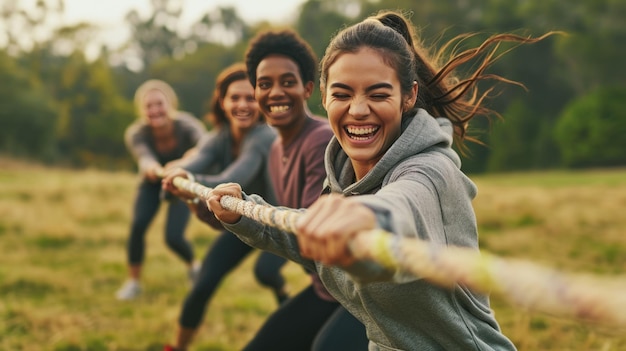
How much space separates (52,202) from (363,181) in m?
11.2

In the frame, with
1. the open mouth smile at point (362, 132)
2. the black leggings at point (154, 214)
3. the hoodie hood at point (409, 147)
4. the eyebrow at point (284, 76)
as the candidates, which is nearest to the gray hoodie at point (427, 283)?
the hoodie hood at point (409, 147)

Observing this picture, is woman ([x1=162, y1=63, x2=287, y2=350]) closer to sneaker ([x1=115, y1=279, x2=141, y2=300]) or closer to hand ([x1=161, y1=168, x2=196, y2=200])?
hand ([x1=161, y1=168, x2=196, y2=200])

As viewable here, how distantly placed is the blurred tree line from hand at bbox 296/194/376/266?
31655mm

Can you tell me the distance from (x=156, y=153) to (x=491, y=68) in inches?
1070

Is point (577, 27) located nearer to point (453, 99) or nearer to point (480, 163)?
point (480, 163)

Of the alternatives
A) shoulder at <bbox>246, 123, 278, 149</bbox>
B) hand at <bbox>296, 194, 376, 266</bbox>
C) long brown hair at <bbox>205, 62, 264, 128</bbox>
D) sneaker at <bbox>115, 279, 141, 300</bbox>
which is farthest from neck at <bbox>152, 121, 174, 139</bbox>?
hand at <bbox>296, 194, 376, 266</bbox>

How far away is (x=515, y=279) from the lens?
1.22 m

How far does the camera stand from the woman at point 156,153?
21.2 feet

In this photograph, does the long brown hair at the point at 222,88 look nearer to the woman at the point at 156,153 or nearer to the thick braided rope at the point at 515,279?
the woman at the point at 156,153

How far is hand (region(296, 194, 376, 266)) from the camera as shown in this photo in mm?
1488

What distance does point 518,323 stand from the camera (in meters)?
5.16

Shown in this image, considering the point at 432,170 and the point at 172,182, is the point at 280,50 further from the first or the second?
the point at 432,170

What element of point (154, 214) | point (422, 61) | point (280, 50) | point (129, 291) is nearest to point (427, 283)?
point (422, 61)

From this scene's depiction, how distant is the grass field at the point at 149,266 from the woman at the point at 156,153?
1.32 ft
